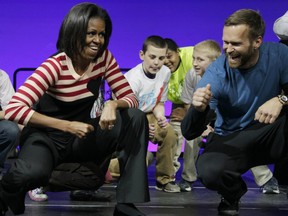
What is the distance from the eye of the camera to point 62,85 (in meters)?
2.99

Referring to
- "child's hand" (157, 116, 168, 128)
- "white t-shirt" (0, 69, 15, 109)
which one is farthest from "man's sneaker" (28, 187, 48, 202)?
"child's hand" (157, 116, 168, 128)

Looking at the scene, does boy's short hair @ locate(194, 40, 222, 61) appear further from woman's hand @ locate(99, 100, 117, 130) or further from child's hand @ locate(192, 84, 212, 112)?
woman's hand @ locate(99, 100, 117, 130)

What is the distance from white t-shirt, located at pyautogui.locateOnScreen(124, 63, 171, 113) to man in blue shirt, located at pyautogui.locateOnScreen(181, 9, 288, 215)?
3.96 feet

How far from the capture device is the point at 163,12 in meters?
6.42

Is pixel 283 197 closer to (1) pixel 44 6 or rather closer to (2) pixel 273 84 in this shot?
(2) pixel 273 84

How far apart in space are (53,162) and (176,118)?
5.92 feet

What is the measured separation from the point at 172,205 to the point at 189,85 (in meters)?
1.15

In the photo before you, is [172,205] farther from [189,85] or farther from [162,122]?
[189,85]

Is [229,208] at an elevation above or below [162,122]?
below

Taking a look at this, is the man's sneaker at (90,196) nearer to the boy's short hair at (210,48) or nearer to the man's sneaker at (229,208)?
the man's sneaker at (229,208)

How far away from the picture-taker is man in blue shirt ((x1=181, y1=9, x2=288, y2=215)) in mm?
3121

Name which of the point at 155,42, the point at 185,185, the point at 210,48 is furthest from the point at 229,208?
the point at 155,42

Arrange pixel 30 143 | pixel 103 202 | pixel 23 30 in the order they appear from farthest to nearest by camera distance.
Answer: pixel 23 30, pixel 103 202, pixel 30 143

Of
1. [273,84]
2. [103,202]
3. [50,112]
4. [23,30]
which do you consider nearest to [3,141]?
[103,202]
